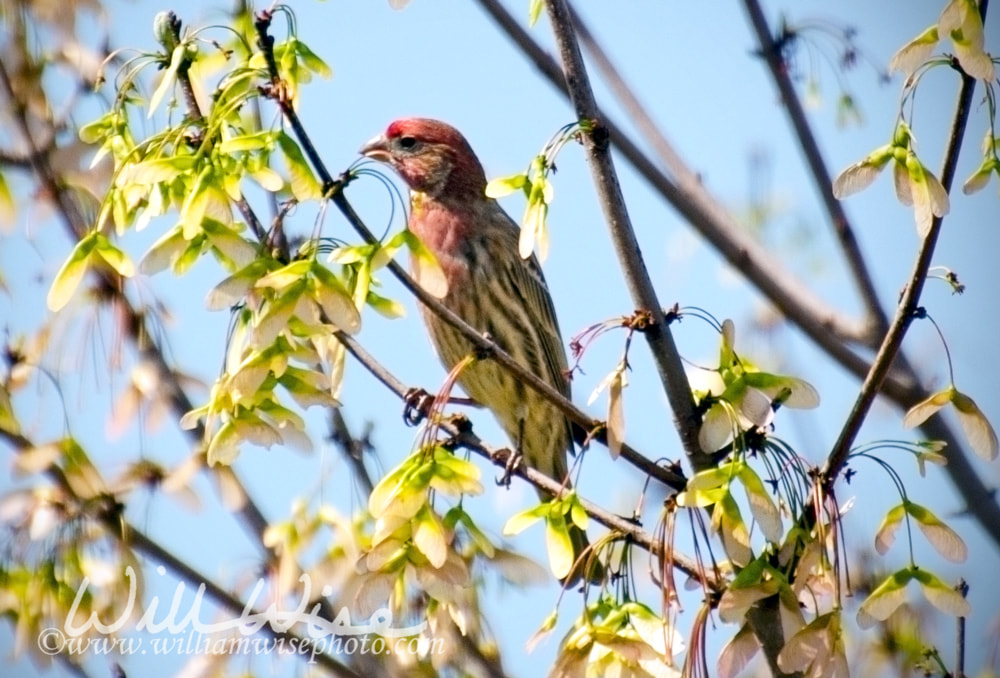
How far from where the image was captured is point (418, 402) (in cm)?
449

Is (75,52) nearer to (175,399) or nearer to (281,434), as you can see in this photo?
(175,399)

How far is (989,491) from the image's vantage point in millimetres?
4633

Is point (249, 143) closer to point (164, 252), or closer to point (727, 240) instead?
point (164, 252)

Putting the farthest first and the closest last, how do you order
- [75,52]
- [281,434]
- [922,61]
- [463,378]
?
1. [463,378]
2. [75,52]
3. [281,434]
4. [922,61]

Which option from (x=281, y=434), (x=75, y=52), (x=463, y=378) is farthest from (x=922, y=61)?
(x=463, y=378)

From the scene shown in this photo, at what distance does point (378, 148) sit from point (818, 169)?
2.92 m

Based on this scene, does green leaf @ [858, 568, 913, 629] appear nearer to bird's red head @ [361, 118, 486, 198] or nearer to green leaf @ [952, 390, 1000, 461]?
green leaf @ [952, 390, 1000, 461]

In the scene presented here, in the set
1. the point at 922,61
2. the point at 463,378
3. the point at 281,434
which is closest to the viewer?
the point at 922,61

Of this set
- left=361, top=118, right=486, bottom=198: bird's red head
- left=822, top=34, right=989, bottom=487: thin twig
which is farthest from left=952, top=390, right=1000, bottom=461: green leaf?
left=361, top=118, right=486, bottom=198: bird's red head

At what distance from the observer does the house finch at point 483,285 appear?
659cm

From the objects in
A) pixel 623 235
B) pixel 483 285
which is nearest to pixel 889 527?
pixel 623 235

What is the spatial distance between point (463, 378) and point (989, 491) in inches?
111

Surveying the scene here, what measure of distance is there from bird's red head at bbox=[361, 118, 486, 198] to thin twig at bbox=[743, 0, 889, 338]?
7.78 feet

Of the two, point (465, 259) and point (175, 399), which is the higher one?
point (465, 259)
